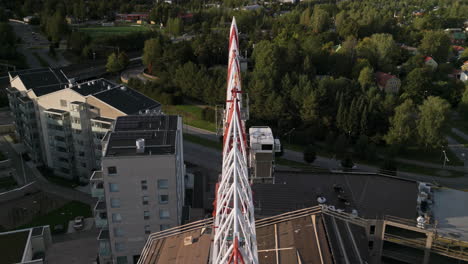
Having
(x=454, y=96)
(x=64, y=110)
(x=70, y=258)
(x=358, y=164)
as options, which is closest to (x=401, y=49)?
(x=454, y=96)

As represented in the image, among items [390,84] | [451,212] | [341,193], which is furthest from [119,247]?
[390,84]

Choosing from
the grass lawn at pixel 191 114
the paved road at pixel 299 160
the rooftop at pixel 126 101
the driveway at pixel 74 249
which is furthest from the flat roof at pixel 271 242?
the grass lawn at pixel 191 114

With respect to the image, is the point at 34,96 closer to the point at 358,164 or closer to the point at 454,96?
the point at 358,164

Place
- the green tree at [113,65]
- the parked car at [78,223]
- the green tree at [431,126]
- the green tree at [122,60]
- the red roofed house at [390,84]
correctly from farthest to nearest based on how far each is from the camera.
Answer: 1. the green tree at [122,60]
2. the green tree at [113,65]
3. the red roofed house at [390,84]
4. the green tree at [431,126]
5. the parked car at [78,223]

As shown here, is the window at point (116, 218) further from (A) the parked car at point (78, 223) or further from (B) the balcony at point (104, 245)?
(A) the parked car at point (78, 223)

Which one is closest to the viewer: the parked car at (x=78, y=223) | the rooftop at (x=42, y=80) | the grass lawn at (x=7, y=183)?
the parked car at (x=78, y=223)

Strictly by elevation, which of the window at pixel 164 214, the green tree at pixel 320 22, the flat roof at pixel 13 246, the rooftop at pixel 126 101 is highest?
the green tree at pixel 320 22
